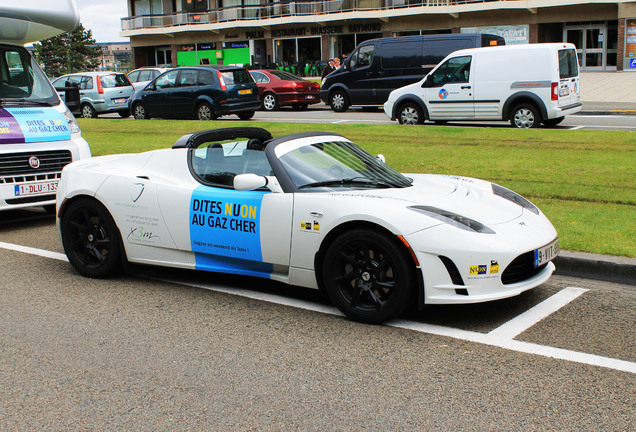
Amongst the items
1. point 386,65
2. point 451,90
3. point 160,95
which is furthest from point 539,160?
point 160,95

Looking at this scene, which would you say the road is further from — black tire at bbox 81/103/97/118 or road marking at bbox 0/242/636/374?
black tire at bbox 81/103/97/118

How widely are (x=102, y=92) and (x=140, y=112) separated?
3042mm

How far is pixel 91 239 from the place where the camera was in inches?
244

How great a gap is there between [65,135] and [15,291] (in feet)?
11.1

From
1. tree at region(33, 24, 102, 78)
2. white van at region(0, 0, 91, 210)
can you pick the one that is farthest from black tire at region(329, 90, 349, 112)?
tree at region(33, 24, 102, 78)

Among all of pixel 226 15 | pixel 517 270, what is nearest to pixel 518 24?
pixel 226 15

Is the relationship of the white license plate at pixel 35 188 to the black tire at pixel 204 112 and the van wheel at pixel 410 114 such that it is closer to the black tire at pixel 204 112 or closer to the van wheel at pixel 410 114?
the van wheel at pixel 410 114

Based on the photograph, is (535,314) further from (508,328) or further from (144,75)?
(144,75)

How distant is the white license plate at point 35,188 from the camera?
8.19 meters

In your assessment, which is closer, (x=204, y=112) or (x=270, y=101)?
(x=204, y=112)

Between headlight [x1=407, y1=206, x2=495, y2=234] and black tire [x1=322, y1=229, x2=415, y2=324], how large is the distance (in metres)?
0.32

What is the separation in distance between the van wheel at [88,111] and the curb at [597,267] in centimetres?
2125

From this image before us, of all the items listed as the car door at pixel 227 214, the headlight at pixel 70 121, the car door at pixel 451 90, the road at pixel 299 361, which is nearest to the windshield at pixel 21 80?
the headlight at pixel 70 121

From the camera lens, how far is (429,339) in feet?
14.9
